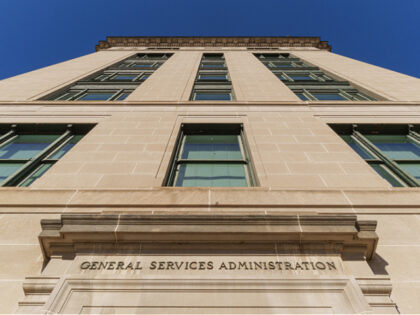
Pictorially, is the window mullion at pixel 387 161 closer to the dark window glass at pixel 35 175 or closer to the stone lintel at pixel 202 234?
the stone lintel at pixel 202 234

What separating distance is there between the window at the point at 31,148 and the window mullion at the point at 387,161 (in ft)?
30.0

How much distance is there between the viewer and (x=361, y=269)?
146 inches

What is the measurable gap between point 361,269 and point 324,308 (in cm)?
98

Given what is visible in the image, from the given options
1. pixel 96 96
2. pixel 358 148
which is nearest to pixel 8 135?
pixel 96 96

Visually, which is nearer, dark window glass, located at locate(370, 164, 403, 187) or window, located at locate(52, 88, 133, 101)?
dark window glass, located at locate(370, 164, 403, 187)

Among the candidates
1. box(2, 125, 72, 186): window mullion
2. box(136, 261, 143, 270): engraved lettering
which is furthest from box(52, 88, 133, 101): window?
box(136, 261, 143, 270): engraved lettering

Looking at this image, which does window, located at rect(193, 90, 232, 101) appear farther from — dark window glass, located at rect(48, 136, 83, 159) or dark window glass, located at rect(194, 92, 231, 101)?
dark window glass, located at rect(48, 136, 83, 159)

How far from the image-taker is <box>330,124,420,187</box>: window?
21.4ft

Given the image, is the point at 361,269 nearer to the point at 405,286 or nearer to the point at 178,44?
the point at 405,286

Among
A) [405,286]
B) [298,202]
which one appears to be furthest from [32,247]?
[405,286]

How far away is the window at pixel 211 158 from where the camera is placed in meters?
6.38

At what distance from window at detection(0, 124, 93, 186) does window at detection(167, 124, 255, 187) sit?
138 inches

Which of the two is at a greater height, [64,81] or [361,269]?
[64,81]

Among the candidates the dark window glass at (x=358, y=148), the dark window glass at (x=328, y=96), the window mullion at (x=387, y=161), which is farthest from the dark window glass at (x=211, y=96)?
the window mullion at (x=387, y=161)
